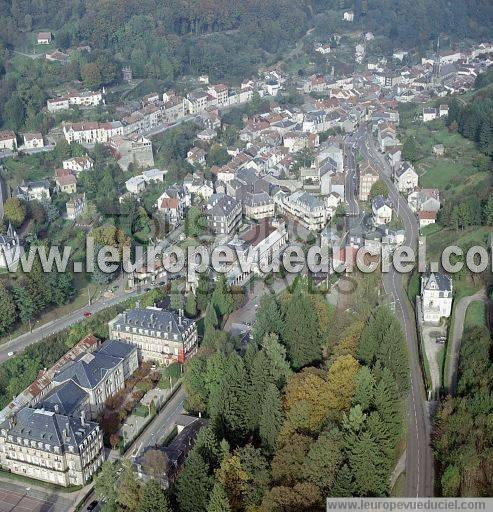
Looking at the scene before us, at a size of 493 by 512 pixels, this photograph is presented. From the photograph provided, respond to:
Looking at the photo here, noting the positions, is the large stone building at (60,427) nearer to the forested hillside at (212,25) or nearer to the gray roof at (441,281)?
the gray roof at (441,281)

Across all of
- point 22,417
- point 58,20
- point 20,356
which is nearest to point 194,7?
point 58,20

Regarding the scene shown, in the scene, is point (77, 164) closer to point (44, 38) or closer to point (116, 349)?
point (116, 349)

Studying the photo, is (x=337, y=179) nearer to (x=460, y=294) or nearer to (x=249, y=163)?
(x=249, y=163)

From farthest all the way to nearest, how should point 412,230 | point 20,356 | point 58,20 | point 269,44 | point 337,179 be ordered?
1. point 269,44
2. point 58,20
3. point 337,179
4. point 412,230
5. point 20,356

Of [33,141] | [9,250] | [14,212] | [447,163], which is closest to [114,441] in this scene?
[9,250]

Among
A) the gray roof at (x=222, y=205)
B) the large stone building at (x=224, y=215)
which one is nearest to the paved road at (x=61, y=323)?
the large stone building at (x=224, y=215)

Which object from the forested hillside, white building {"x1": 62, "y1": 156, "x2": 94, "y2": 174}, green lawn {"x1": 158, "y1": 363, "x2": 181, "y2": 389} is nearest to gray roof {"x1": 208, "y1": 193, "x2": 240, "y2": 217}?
white building {"x1": 62, "y1": 156, "x2": 94, "y2": 174}

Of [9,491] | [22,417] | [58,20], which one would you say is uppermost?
[58,20]
